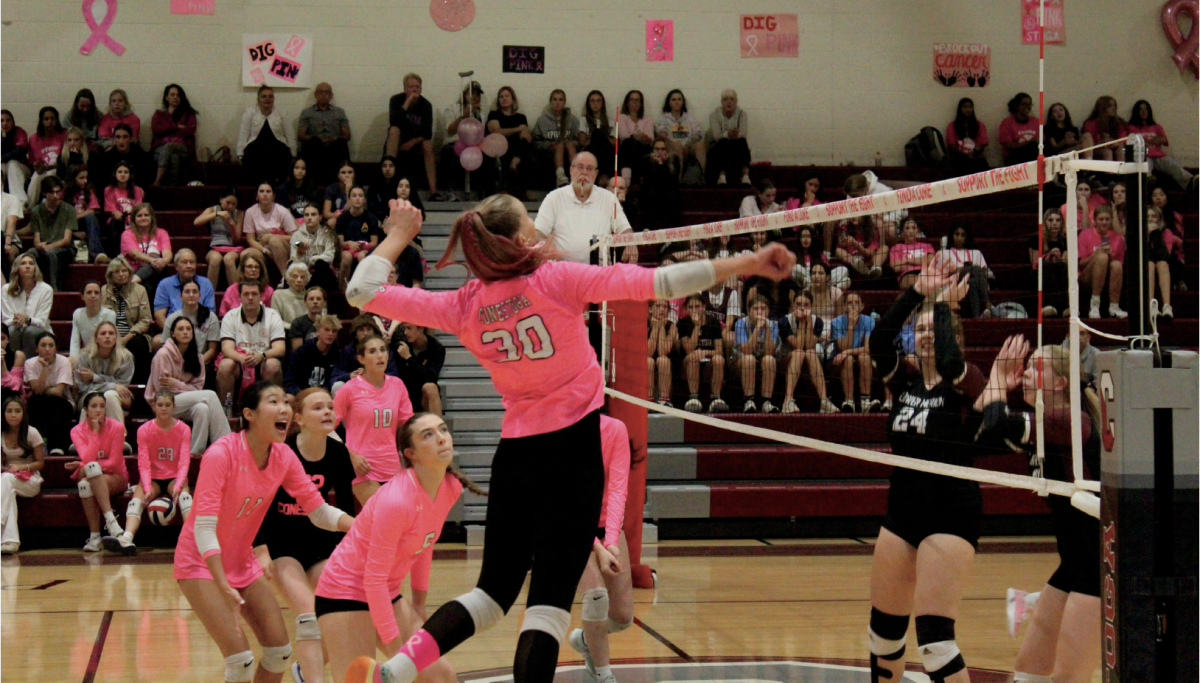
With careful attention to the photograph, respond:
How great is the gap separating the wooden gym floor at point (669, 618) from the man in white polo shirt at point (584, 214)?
261cm

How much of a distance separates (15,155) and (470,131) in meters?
5.74

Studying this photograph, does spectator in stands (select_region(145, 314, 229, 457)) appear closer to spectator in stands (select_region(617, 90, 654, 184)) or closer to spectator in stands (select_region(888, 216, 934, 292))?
spectator in stands (select_region(617, 90, 654, 184))

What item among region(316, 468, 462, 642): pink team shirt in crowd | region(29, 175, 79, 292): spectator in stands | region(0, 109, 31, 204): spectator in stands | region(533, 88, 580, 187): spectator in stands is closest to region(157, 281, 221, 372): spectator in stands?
region(29, 175, 79, 292): spectator in stands

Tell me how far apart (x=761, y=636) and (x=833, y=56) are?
11.7 meters

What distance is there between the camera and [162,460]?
991cm

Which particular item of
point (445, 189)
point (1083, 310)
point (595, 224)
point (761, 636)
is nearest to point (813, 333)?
point (595, 224)

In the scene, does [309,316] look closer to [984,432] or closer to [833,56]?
[984,432]

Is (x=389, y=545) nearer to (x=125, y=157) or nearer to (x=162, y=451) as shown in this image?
(x=162, y=451)

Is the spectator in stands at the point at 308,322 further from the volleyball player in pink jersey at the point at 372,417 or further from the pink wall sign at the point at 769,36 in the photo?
the pink wall sign at the point at 769,36

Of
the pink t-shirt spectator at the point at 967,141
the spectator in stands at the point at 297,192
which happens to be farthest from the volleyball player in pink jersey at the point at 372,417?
the pink t-shirt spectator at the point at 967,141

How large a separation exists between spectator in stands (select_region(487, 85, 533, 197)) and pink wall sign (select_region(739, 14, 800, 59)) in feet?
12.2

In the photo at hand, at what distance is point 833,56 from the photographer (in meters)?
16.5

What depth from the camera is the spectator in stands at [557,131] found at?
48.8 feet

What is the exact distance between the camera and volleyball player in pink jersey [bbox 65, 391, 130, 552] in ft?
31.9
